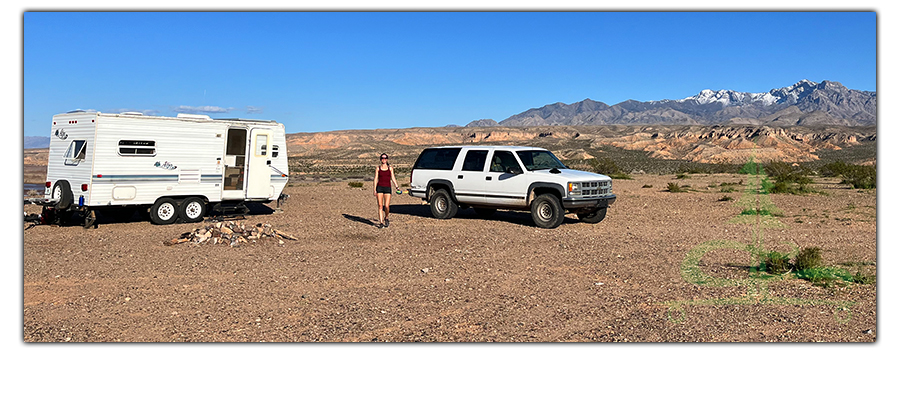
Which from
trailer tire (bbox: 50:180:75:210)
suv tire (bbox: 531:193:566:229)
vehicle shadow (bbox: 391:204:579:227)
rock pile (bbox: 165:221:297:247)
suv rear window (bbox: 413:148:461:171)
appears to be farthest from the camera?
suv rear window (bbox: 413:148:461:171)

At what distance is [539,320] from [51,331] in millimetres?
4786

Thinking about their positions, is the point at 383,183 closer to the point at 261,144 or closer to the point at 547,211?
the point at 547,211

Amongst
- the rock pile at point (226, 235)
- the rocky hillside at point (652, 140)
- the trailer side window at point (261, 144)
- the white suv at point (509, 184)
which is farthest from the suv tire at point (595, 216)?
the rocky hillside at point (652, 140)

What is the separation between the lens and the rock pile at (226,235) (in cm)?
1170

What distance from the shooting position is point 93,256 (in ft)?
34.7

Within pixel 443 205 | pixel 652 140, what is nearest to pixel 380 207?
pixel 443 205

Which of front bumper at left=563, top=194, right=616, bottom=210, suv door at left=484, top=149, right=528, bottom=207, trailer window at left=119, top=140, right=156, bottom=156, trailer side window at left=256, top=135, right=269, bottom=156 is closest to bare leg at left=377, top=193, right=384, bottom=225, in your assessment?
suv door at left=484, top=149, right=528, bottom=207

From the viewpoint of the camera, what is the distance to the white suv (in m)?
13.9

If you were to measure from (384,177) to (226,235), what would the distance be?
3424 millimetres

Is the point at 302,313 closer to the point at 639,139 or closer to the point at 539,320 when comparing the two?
the point at 539,320

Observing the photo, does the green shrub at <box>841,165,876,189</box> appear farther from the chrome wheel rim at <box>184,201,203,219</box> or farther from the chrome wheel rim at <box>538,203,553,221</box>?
the chrome wheel rim at <box>184,201,203,219</box>

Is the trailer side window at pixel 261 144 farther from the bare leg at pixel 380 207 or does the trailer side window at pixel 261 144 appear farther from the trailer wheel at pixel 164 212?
the bare leg at pixel 380 207

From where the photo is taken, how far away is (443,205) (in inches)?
618

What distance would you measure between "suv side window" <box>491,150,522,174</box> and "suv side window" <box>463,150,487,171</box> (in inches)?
10.3
